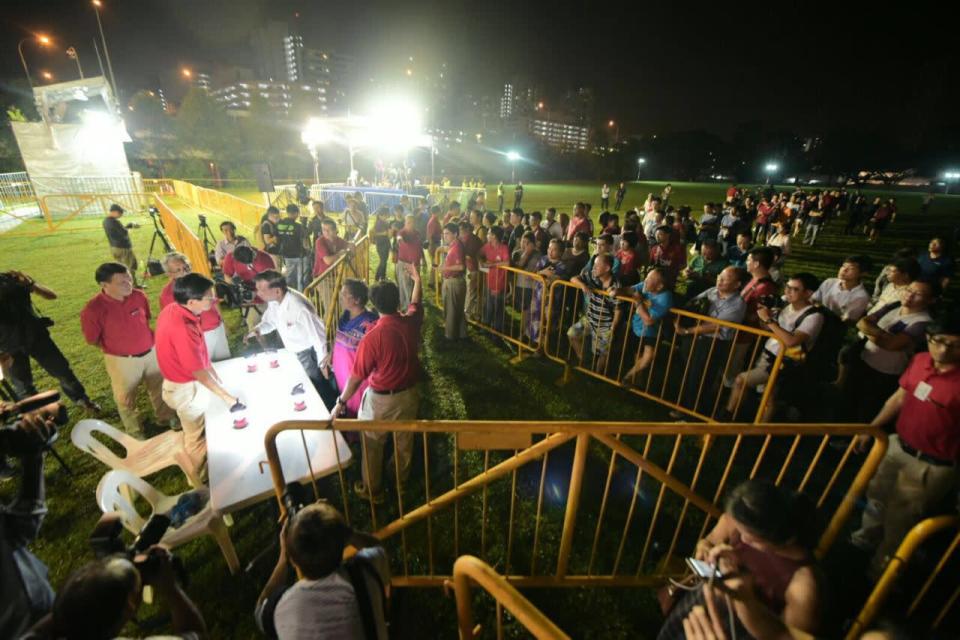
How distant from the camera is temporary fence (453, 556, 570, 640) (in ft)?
4.41

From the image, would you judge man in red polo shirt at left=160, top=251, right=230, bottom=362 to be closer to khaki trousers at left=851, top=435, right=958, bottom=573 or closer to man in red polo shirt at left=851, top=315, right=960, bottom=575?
man in red polo shirt at left=851, top=315, right=960, bottom=575

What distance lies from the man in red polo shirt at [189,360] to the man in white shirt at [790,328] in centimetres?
531

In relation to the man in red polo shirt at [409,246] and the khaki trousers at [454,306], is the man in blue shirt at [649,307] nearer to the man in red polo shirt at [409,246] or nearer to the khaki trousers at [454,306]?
the khaki trousers at [454,306]

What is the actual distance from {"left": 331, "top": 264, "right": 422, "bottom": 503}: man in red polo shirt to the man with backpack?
1580 mm

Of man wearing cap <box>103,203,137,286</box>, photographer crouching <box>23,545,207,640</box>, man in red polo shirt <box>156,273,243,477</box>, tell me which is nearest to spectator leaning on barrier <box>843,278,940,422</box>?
photographer crouching <box>23,545,207,640</box>

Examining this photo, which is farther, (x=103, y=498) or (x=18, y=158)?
(x=18, y=158)

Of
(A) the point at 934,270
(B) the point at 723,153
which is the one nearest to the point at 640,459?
(A) the point at 934,270

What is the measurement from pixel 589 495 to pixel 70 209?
27.8 metres

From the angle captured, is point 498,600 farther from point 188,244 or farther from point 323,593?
point 188,244

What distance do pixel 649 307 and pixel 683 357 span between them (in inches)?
48.9

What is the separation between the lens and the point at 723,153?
95438 millimetres

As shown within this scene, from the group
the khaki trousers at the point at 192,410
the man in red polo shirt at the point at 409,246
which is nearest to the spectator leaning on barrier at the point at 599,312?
the man in red polo shirt at the point at 409,246

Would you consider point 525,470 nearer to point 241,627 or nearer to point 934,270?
point 241,627

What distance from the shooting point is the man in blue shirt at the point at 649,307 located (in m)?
4.89
